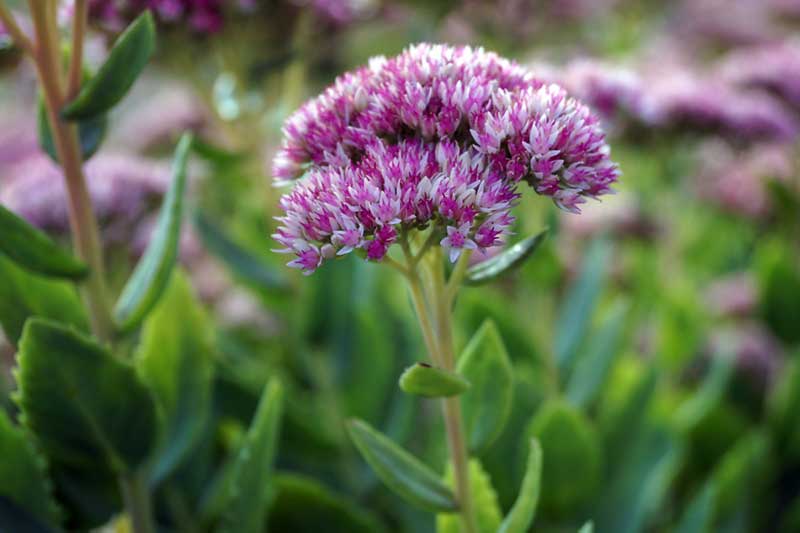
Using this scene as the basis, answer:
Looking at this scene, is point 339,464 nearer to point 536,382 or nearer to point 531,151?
point 536,382

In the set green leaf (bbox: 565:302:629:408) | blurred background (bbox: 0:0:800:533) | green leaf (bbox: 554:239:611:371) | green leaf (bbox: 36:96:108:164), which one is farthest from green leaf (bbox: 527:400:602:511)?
green leaf (bbox: 36:96:108:164)

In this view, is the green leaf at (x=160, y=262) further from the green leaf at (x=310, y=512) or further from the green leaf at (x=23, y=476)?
the green leaf at (x=310, y=512)

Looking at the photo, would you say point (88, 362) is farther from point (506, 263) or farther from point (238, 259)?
point (238, 259)

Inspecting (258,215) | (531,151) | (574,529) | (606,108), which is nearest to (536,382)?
(574,529)

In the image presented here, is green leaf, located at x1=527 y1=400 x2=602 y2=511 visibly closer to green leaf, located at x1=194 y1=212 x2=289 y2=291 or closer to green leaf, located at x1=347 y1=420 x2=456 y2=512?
green leaf, located at x1=347 y1=420 x2=456 y2=512

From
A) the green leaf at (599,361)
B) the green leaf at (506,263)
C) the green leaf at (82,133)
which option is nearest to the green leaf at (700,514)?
the green leaf at (599,361)

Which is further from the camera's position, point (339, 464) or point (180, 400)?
point (339, 464)

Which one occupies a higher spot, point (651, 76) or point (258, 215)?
point (651, 76)
